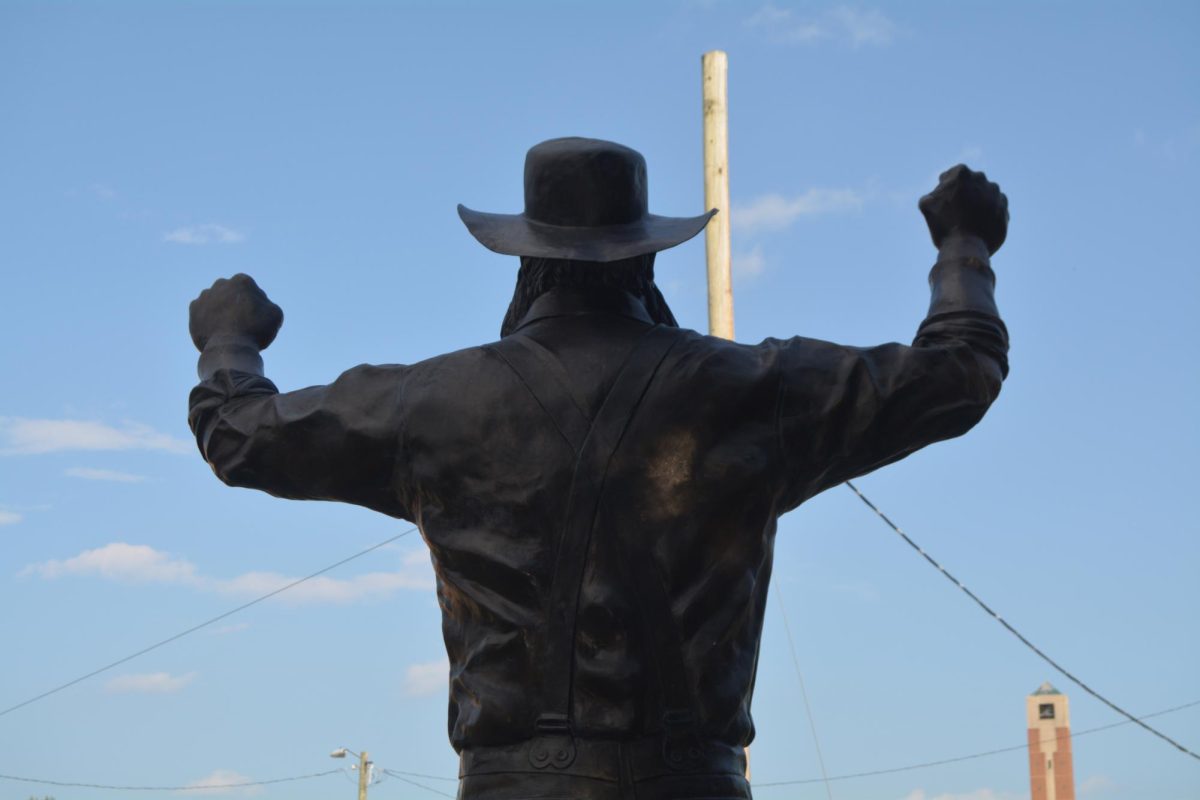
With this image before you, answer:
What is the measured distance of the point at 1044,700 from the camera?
4653 centimetres

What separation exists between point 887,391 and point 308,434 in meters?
1.11

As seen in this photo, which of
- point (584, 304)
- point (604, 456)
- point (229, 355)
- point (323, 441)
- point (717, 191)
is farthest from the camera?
point (717, 191)

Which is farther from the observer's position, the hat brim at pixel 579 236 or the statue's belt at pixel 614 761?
the hat brim at pixel 579 236

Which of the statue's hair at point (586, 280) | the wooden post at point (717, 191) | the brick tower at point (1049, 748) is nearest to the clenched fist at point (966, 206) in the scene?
the statue's hair at point (586, 280)

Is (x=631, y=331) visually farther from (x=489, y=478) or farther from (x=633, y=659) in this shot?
(x=633, y=659)

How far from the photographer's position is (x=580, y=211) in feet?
10.6

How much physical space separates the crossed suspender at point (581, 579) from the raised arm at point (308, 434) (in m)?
0.30

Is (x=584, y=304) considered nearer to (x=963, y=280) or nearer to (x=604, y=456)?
(x=604, y=456)

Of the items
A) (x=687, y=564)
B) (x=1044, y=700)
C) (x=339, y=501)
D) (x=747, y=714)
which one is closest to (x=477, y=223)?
(x=339, y=501)

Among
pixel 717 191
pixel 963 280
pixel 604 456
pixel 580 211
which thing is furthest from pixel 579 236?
pixel 717 191

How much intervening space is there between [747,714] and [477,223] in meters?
1.11

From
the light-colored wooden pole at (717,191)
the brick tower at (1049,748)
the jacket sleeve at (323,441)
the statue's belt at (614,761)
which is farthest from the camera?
the brick tower at (1049,748)

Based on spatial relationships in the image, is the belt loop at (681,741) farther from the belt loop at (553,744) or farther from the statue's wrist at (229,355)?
the statue's wrist at (229,355)

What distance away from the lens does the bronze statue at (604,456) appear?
286 cm
